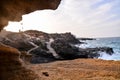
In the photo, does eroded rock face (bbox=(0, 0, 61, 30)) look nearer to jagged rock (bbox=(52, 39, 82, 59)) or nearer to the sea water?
jagged rock (bbox=(52, 39, 82, 59))

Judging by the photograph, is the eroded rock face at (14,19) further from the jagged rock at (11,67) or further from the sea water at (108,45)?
the sea water at (108,45)

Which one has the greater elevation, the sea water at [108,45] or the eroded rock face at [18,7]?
the sea water at [108,45]

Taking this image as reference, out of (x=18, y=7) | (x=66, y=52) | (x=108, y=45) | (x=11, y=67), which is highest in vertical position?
(x=108, y=45)

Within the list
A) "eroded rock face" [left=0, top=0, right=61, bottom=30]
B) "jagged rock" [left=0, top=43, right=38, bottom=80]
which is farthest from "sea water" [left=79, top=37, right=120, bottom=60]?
"eroded rock face" [left=0, top=0, right=61, bottom=30]

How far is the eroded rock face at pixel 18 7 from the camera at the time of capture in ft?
22.2

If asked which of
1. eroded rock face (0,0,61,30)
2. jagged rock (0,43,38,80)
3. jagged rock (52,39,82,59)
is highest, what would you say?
jagged rock (52,39,82,59)

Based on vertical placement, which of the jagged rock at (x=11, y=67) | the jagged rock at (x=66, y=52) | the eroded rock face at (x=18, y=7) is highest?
the jagged rock at (x=66, y=52)

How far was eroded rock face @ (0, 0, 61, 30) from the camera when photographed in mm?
6774

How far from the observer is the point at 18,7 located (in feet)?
23.2

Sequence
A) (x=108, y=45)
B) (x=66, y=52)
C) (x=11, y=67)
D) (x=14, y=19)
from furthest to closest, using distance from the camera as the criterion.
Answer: (x=108, y=45) < (x=66, y=52) < (x=14, y=19) < (x=11, y=67)

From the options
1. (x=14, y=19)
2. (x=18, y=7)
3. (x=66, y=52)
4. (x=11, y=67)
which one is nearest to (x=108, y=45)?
(x=66, y=52)

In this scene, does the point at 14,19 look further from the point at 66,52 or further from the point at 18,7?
the point at 66,52

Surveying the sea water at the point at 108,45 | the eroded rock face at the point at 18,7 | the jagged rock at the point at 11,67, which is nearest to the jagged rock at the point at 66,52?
the sea water at the point at 108,45

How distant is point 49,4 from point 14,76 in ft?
7.00
